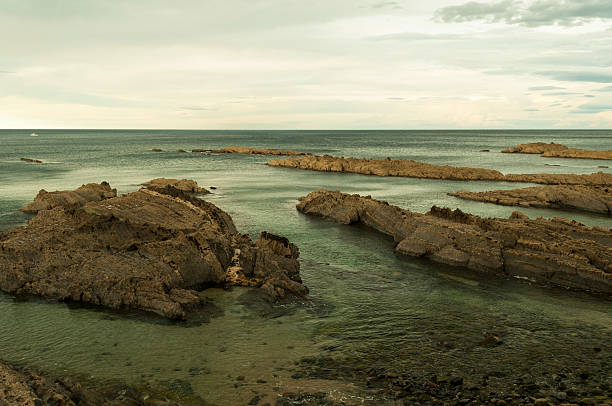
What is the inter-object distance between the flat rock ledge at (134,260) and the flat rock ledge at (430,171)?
4755 cm

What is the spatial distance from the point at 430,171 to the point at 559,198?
25704mm

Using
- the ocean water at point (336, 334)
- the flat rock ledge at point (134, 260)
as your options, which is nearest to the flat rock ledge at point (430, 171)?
the ocean water at point (336, 334)

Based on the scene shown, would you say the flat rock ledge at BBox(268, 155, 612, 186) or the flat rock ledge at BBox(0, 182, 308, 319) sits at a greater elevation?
the flat rock ledge at BBox(268, 155, 612, 186)

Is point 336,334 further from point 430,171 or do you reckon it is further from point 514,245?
point 430,171

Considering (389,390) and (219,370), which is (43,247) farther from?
(389,390)

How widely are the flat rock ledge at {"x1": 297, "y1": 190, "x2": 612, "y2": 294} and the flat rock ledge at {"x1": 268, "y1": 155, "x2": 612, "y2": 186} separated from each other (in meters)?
33.3

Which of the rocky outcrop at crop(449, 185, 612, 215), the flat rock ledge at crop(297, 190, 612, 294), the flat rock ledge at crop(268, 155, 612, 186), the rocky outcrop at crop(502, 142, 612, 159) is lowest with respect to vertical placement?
the flat rock ledge at crop(297, 190, 612, 294)

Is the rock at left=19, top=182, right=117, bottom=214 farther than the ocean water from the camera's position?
Yes

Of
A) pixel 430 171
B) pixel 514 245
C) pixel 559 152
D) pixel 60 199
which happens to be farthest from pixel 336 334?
pixel 559 152

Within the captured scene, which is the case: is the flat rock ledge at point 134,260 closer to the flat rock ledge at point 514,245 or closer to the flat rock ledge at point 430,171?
the flat rock ledge at point 514,245

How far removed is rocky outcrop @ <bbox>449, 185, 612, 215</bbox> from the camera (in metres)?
37.8

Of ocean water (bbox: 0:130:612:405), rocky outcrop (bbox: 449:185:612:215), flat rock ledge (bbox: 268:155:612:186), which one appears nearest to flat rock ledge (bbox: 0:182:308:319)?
ocean water (bbox: 0:130:612:405)

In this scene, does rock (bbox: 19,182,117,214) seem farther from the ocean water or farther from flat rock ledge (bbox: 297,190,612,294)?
flat rock ledge (bbox: 297,190,612,294)

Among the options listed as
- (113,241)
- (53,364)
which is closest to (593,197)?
(113,241)
